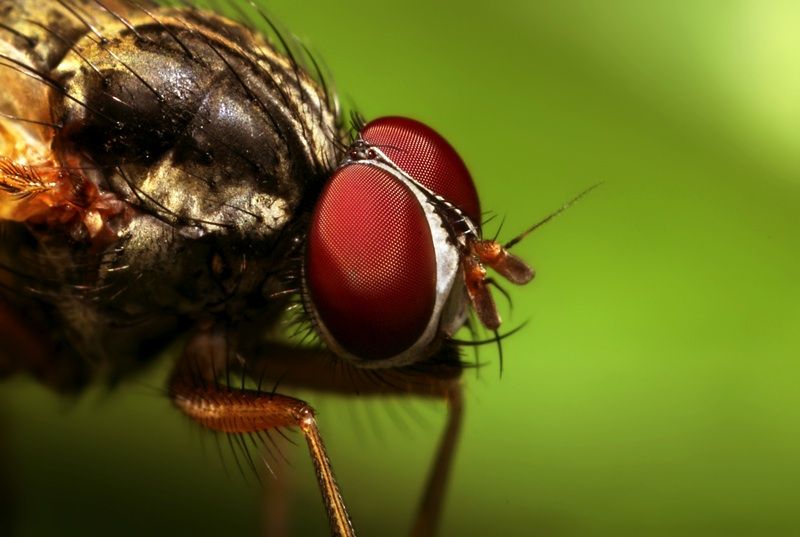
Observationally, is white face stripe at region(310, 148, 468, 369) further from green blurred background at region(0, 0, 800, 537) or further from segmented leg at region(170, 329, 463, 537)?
green blurred background at region(0, 0, 800, 537)

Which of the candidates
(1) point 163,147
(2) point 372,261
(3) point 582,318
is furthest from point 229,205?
(3) point 582,318

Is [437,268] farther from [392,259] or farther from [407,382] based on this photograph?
[407,382]

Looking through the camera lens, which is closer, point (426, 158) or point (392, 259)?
point (392, 259)

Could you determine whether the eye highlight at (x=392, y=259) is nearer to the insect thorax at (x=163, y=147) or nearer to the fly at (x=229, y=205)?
the fly at (x=229, y=205)

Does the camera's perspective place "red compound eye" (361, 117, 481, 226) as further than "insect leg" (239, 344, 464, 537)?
No

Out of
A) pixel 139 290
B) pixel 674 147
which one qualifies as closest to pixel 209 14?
pixel 139 290

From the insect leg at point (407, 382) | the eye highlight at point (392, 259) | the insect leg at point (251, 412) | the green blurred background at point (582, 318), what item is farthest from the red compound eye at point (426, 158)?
the green blurred background at point (582, 318)

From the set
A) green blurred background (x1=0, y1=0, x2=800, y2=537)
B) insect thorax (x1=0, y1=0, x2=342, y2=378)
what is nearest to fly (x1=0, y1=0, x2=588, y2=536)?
insect thorax (x1=0, y1=0, x2=342, y2=378)
